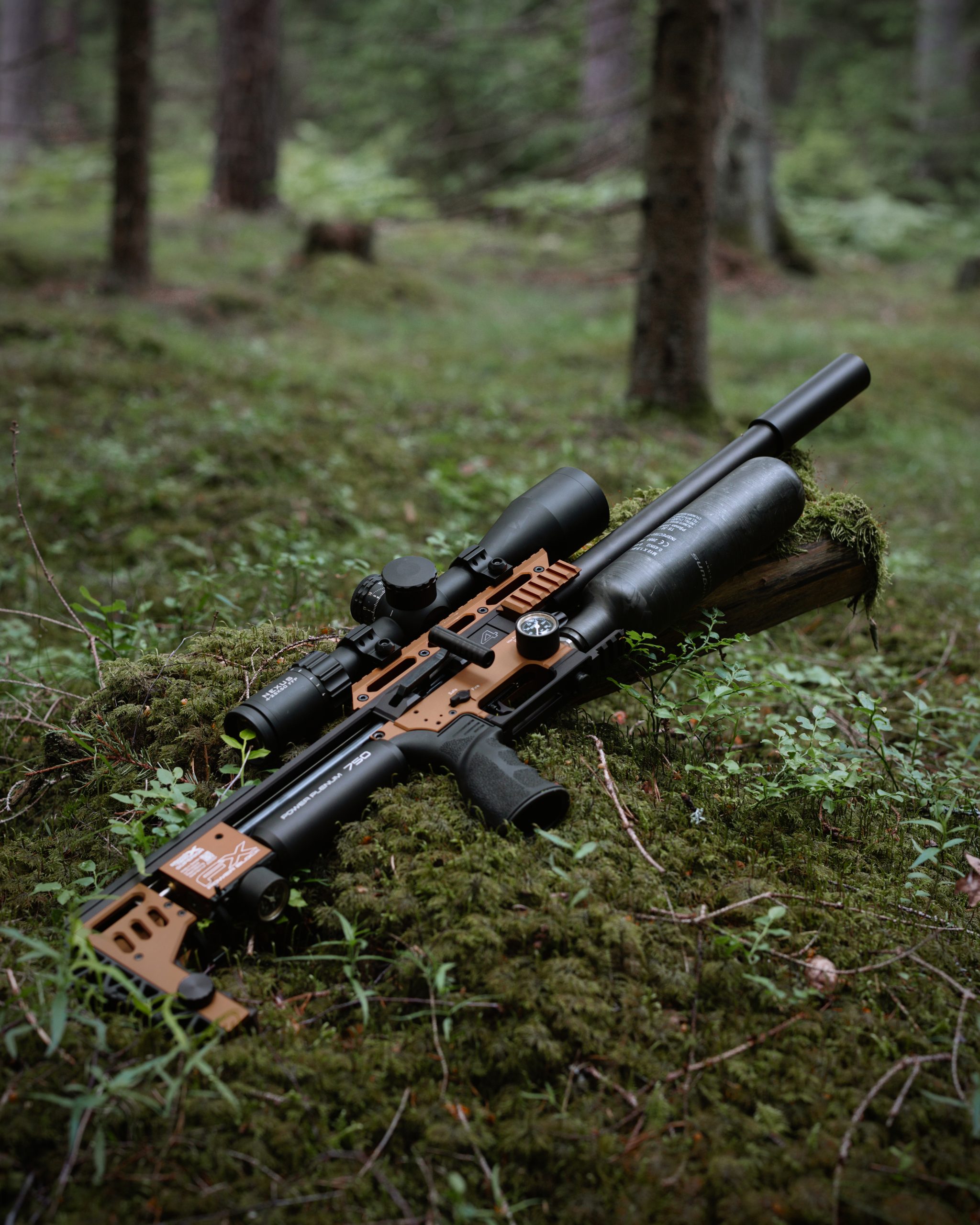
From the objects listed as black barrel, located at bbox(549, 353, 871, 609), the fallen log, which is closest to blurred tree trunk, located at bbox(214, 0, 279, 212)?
black barrel, located at bbox(549, 353, 871, 609)

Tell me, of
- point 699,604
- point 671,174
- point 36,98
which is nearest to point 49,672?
point 699,604

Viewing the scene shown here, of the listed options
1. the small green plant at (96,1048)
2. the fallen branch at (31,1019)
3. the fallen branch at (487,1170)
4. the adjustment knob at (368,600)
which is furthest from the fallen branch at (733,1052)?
the adjustment knob at (368,600)

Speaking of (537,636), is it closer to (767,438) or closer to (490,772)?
(490,772)

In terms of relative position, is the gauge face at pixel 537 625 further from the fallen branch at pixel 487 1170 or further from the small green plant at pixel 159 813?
the fallen branch at pixel 487 1170

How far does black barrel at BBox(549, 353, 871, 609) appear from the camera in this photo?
356 centimetres

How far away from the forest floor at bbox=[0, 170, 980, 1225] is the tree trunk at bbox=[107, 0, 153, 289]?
20.0ft

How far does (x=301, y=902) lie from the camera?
260 centimetres

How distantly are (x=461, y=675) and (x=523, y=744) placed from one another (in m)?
0.32

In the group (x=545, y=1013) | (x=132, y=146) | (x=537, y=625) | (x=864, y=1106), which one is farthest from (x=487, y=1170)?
(x=132, y=146)

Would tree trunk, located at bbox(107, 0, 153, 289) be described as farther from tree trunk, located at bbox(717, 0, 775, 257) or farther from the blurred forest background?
tree trunk, located at bbox(717, 0, 775, 257)

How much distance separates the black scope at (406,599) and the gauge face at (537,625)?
1.26 feet

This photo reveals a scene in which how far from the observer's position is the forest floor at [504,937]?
2104mm

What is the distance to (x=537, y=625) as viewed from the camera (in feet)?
9.95

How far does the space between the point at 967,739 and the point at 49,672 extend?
4.39m
